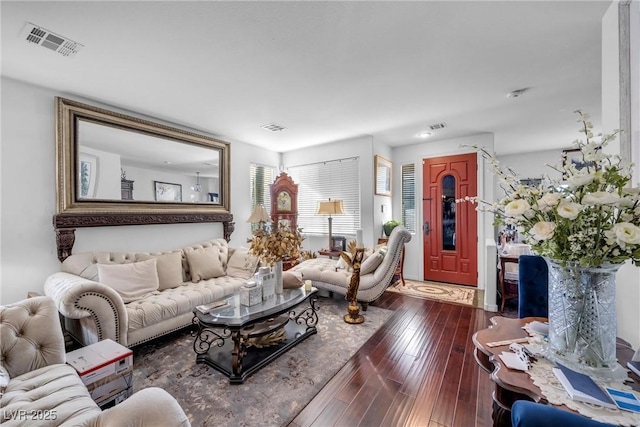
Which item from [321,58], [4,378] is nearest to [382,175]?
[321,58]

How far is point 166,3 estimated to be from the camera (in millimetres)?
1552

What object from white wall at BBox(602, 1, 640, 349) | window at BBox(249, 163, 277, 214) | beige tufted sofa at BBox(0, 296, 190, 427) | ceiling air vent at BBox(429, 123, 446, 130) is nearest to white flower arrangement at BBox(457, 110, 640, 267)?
white wall at BBox(602, 1, 640, 349)

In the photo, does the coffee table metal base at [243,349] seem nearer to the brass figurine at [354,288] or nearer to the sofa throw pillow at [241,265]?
the brass figurine at [354,288]

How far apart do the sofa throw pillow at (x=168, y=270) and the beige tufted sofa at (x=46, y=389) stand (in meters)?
1.40

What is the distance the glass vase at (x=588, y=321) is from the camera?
3.03 feet

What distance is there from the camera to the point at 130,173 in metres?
3.22

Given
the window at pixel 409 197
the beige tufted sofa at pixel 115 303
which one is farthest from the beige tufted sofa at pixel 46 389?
the window at pixel 409 197

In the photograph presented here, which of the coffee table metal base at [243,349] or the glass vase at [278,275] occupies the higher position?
the glass vase at [278,275]

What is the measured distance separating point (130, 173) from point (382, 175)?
387 cm

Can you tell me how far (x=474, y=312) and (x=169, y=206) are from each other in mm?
4365

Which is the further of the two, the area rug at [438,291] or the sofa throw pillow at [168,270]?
the area rug at [438,291]

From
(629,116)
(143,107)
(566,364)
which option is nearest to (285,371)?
(566,364)

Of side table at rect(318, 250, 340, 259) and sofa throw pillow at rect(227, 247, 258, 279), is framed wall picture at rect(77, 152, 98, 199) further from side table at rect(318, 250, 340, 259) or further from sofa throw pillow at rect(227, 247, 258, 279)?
side table at rect(318, 250, 340, 259)

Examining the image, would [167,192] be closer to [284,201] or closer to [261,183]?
[261,183]
